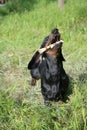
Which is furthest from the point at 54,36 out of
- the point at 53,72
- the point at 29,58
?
the point at 29,58

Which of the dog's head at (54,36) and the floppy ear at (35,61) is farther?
the floppy ear at (35,61)

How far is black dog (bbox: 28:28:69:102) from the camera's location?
432 cm

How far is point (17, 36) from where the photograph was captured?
7734 mm

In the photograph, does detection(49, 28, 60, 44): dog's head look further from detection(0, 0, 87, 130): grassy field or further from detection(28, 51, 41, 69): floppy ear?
detection(0, 0, 87, 130): grassy field

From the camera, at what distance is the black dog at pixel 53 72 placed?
170 inches

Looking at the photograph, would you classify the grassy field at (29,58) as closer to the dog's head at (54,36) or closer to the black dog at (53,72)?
the black dog at (53,72)

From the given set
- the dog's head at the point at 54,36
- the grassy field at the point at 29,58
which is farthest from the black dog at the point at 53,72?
the grassy field at the point at 29,58

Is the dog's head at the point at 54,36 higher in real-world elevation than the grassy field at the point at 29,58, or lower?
higher

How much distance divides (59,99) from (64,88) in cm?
14

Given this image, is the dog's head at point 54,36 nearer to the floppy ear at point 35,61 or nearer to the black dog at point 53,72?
the black dog at point 53,72

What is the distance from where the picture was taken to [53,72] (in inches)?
173

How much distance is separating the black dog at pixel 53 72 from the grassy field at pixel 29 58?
4.8 inches

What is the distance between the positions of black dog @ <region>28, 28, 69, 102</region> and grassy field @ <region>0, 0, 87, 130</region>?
122mm

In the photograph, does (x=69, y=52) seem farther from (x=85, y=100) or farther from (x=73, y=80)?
(x=85, y=100)
